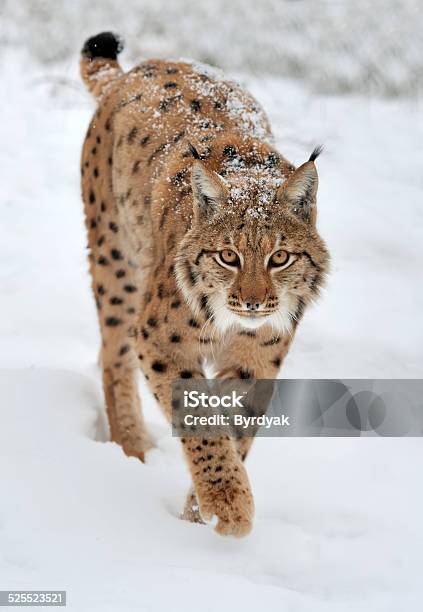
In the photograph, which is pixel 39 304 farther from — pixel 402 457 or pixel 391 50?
pixel 391 50

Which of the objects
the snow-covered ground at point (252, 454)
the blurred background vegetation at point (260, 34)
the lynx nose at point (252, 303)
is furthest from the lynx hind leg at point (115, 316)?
the blurred background vegetation at point (260, 34)

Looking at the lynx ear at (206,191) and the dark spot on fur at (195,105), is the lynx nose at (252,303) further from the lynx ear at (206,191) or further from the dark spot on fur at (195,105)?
the dark spot on fur at (195,105)

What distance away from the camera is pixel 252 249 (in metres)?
3.89

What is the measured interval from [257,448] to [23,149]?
16.8 ft

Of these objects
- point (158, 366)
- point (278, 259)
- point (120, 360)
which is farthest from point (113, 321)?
point (278, 259)

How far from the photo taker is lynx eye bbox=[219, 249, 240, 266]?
154 inches

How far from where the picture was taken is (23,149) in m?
9.45

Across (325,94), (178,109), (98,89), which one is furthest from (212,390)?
(325,94)

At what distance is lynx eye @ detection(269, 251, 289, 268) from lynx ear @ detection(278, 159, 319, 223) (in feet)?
0.74

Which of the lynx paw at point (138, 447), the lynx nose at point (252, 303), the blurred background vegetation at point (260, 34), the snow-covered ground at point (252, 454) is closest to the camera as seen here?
the snow-covered ground at point (252, 454)

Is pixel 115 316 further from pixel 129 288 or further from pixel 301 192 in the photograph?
pixel 301 192

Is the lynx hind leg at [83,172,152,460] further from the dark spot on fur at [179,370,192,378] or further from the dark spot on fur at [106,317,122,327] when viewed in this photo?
the dark spot on fur at [179,370,192,378]

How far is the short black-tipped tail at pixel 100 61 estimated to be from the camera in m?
6.09

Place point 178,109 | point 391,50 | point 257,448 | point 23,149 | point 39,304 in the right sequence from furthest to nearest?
1. point 391,50
2. point 23,149
3. point 39,304
4. point 257,448
5. point 178,109
